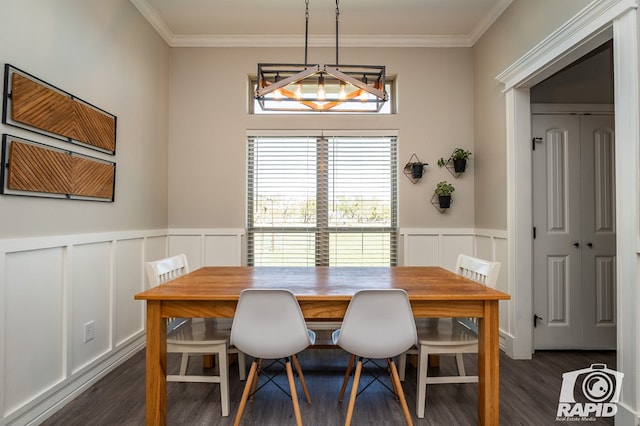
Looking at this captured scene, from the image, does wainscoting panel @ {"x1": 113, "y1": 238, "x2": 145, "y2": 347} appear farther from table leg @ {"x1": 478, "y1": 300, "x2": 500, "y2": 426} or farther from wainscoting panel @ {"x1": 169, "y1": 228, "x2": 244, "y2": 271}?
A: table leg @ {"x1": 478, "y1": 300, "x2": 500, "y2": 426}

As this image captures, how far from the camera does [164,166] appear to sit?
3463mm

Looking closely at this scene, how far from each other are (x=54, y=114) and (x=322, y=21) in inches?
93.4

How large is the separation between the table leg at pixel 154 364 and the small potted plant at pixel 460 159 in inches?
117

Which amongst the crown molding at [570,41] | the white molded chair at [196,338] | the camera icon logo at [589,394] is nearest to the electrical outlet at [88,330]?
the white molded chair at [196,338]

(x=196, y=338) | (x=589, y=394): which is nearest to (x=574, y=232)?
(x=589, y=394)

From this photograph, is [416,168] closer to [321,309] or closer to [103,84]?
[321,309]

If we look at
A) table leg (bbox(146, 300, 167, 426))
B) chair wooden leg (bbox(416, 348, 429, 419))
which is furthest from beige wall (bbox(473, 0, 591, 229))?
table leg (bbox(146, 300, 167, 426))

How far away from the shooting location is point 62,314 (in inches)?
81.4

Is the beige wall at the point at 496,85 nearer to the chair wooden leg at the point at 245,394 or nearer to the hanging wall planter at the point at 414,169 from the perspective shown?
the hanging wall planter at the point at 414,169

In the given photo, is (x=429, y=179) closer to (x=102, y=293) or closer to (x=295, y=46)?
(x=295, y=46)

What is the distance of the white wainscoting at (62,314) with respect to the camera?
172 centimetres

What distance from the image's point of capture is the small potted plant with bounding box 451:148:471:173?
135 inches

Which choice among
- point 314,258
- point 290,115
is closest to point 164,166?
point 290,115

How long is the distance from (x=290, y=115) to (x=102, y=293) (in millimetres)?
2337
